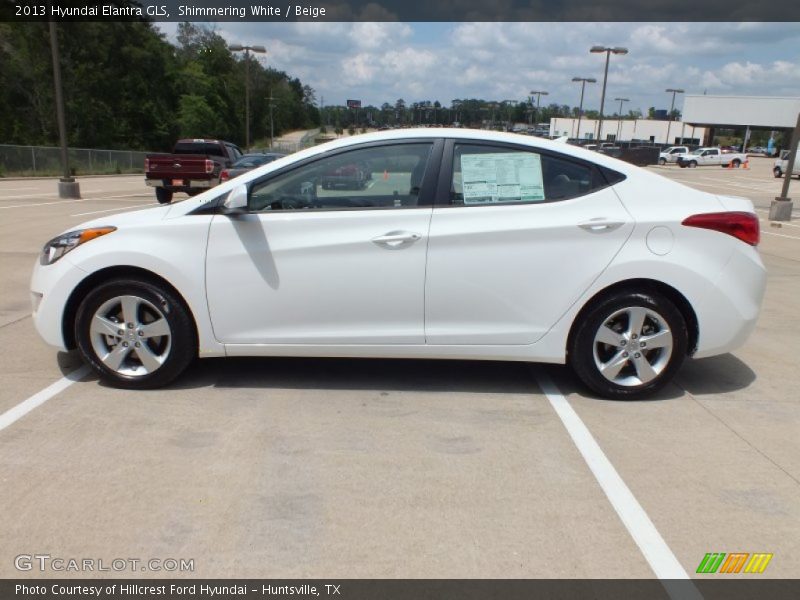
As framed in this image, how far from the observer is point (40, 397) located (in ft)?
13.8

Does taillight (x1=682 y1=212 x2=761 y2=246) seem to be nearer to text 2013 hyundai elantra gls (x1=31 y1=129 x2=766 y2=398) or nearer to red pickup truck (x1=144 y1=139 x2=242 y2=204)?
text 2013 hyundai elantra gls (x1=31 y1=129 x2=766 y2=398)

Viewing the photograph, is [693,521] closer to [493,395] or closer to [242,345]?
[493,395]

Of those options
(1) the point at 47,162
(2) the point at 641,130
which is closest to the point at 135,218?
(1) the point at 47,162

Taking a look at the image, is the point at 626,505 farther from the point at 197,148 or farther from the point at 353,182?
the point at 197,148

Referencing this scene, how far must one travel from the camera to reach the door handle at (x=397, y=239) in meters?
4.11

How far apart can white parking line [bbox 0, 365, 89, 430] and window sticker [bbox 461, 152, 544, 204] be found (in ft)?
9.69

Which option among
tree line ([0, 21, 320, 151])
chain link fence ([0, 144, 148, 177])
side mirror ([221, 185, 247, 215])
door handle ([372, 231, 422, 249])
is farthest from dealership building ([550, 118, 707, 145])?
side mirror ([221, 185, 247, 215])

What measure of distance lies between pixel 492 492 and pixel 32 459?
7.77 ft

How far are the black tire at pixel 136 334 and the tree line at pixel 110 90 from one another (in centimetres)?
5375

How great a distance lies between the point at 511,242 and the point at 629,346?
1.04m

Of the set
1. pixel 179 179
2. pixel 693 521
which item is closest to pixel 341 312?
pixel 693 521

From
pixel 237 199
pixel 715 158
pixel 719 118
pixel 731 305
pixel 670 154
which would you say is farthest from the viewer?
pixel 719 118

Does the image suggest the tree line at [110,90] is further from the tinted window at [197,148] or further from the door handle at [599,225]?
the door handle at [599,225]

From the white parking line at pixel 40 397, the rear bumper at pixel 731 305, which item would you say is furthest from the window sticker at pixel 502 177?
the white parking line at pixel 40 397
